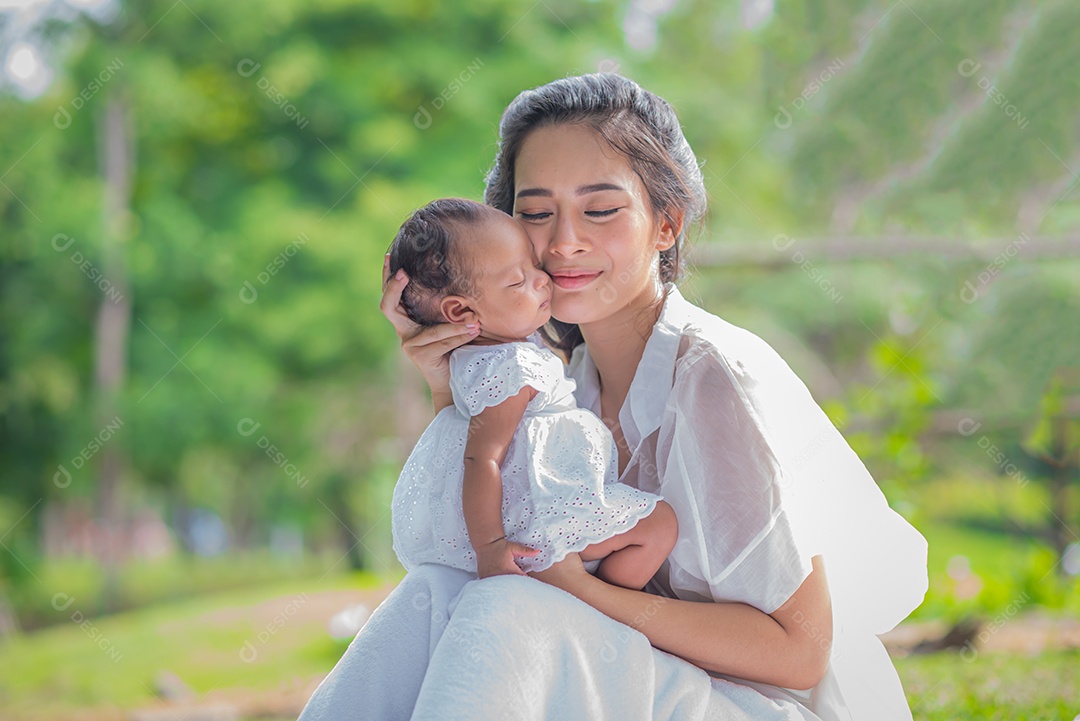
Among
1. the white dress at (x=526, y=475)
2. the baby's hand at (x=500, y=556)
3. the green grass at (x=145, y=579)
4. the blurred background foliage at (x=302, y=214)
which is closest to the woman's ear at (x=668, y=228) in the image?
the white dress at (x=526, y=475)

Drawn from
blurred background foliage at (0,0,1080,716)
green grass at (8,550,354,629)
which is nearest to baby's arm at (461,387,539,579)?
blurred background foliage at (0,0,1080,716)

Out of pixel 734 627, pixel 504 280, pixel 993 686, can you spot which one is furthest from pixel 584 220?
pixel 993 686

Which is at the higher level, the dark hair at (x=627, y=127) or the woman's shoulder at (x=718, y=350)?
the dark hair at (x=627, y=127)

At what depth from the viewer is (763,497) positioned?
1678 millimetres

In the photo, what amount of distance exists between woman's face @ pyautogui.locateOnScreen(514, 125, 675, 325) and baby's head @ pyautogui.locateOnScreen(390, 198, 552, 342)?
56mm

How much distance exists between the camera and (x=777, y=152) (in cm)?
1064

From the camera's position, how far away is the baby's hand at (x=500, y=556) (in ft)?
5.32

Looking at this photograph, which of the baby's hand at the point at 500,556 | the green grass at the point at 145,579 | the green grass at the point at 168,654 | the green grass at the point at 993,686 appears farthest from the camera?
the green grass at the point at 145,579

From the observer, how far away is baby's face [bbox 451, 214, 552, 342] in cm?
180

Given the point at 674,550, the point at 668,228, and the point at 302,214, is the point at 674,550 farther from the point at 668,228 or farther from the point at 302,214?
the point at 302,214

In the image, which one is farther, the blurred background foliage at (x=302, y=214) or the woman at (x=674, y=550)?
the blurred background foliage at (x=302, y=214)

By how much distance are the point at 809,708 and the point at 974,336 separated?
4.18 metres

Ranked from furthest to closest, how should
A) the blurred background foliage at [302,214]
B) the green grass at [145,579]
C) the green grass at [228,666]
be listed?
the green grass at [145,579]
the blurred background foliage at [302,214]
the green grass at [228,666]

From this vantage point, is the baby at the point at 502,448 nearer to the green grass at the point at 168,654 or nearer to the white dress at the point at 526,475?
the white dress at the point at 526,475
